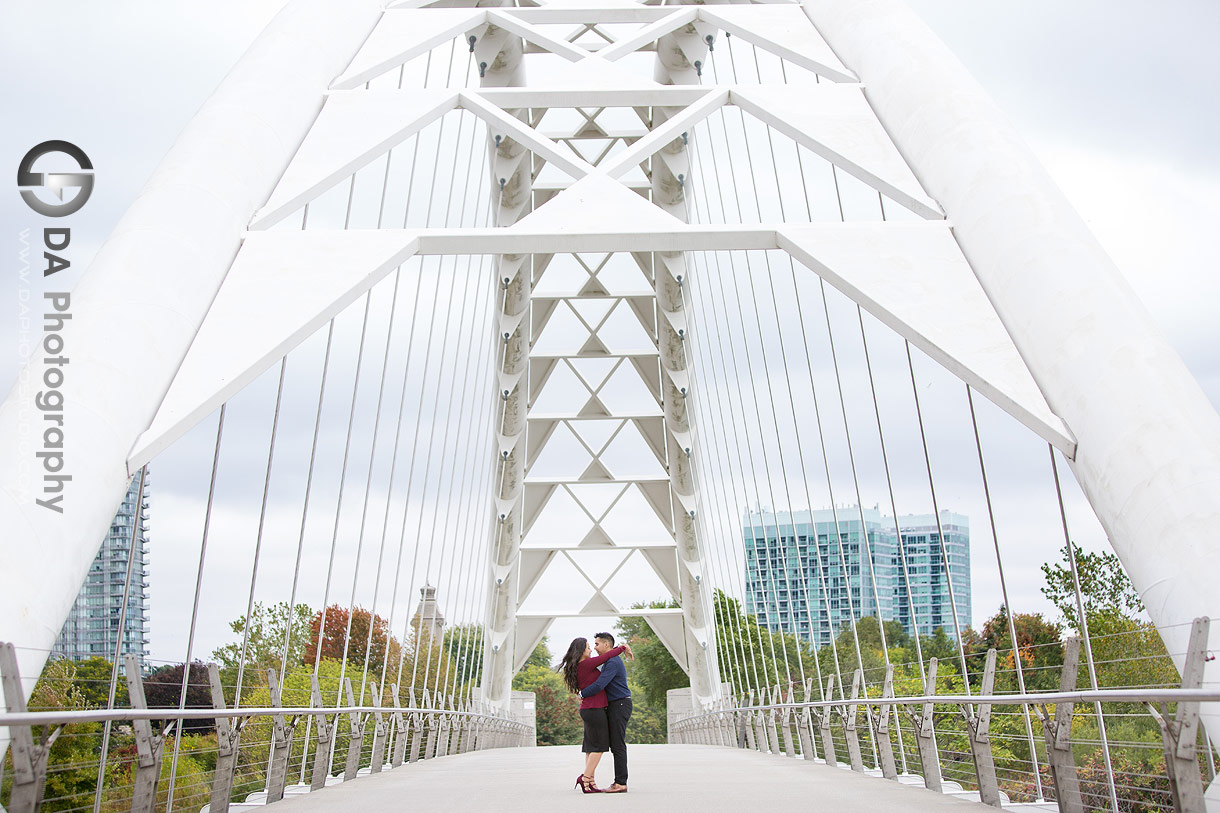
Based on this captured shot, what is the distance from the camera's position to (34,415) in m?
6.54

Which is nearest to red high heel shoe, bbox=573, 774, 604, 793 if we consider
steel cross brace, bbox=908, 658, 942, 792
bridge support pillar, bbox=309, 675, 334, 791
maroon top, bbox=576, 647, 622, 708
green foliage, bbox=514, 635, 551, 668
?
maroon top, bbox=576, 647, 622, 708

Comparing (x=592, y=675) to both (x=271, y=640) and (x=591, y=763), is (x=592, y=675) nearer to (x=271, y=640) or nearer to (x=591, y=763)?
(x=591, y=763)

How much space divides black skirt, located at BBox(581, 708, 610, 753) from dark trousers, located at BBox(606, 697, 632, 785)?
0.05 metres

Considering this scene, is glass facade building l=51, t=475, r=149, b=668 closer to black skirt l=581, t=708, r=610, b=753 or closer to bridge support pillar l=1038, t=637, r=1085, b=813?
black skirt l=581, t=708, r=610, b=753

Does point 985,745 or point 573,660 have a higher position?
point 573,660

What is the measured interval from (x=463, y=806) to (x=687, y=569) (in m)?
24.9

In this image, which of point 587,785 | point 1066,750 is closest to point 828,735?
point 587,785

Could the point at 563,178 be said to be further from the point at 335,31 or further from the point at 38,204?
the point at 38,204

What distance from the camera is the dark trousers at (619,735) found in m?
8.73

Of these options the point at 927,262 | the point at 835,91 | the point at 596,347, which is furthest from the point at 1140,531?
the point at 596,347

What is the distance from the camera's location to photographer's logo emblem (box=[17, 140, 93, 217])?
8.17 metres

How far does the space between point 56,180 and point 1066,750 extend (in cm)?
745

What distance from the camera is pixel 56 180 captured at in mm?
8406

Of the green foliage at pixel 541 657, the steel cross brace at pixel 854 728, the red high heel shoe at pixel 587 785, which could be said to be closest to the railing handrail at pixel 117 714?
the red high heel shoe at pixel 587 785
